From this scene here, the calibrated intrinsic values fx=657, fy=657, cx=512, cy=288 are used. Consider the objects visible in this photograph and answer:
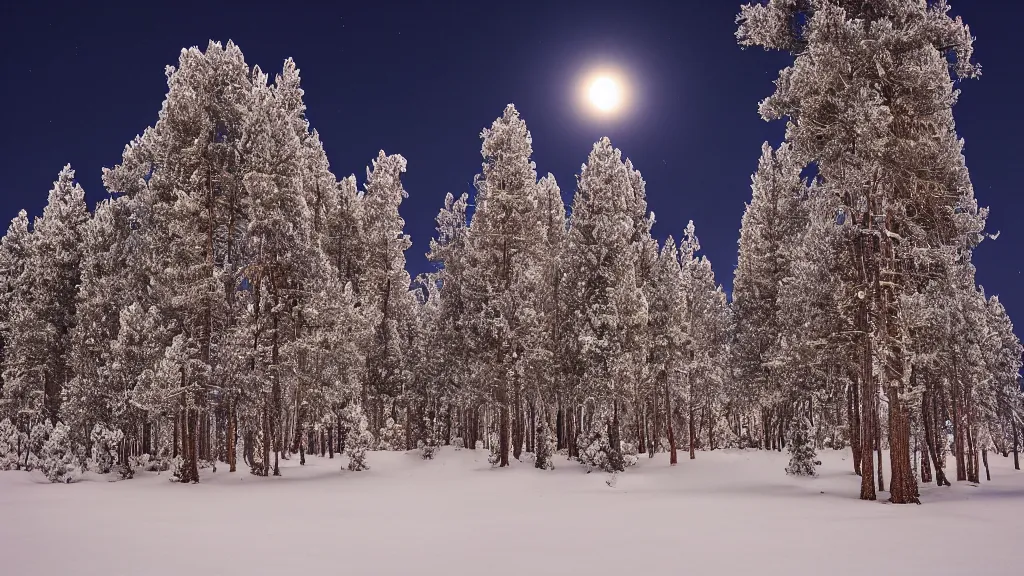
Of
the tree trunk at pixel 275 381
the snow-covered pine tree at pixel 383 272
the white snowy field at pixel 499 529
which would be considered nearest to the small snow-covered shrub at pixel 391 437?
the snow-covered pine tree at pixel 383 272

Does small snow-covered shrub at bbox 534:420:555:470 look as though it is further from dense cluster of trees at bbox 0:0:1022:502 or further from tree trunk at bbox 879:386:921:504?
tree trunk at bbox 879:386:921:504

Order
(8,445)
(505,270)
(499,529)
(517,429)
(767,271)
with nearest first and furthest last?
(499,529)
(8,445)
(505,270)
(517,429)
(767,271)

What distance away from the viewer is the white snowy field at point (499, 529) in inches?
357

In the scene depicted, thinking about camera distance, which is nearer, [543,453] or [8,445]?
[543,453]

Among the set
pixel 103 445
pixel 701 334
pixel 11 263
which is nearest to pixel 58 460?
pixel 103 445

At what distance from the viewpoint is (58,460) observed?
2314 cm

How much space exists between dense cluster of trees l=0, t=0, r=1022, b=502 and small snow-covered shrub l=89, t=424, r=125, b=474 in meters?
0.13

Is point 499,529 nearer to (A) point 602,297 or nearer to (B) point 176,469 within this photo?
(B) point 176,469

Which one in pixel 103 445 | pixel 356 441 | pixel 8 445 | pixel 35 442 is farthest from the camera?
pixel 8 445

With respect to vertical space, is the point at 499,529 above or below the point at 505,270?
below

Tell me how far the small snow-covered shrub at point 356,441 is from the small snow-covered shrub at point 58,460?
35.0 feet

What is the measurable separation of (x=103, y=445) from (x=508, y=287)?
58.3ft

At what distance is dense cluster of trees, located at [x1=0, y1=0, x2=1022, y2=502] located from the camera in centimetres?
1788

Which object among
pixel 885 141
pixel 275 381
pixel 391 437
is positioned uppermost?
pixel 885 141
